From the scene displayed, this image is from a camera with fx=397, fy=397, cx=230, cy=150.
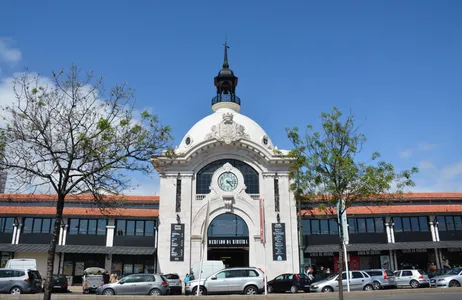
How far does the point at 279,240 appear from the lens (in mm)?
32562

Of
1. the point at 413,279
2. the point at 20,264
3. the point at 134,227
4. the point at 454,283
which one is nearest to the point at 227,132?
the point at 134,227

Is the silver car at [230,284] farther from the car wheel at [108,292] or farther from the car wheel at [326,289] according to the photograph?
the car wheel at [326,289]

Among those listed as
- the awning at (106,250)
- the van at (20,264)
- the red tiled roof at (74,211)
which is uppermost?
the red tiled roof at (74,211)

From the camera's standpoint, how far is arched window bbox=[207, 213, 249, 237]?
32969mm

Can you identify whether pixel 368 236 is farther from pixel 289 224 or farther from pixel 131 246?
pixel 131 246

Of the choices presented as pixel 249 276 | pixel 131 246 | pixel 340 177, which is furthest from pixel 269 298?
pixel 131 246

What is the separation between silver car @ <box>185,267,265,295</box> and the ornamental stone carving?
13.4 m

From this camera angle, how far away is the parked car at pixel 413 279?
26.7 m

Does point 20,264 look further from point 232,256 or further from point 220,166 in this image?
point 232,256

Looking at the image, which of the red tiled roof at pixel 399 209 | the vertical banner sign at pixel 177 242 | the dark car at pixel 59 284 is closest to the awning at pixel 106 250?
the vertical banner sign at pixel 177 242

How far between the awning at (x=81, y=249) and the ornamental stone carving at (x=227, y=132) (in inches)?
427

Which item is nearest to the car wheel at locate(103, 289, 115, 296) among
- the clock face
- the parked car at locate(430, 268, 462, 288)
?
the clock face

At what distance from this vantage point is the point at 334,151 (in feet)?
63.3

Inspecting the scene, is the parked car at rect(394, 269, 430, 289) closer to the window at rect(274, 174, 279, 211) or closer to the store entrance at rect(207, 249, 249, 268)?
the window at rect(274, 174, 279, 211)
